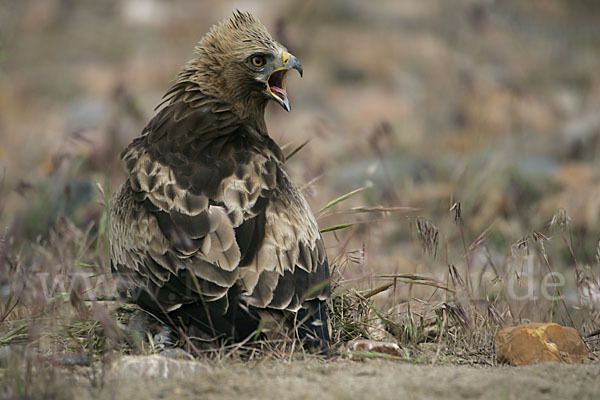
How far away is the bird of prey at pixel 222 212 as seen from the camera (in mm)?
3480

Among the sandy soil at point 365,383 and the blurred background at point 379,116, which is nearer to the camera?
the sandy soil at point 365,383

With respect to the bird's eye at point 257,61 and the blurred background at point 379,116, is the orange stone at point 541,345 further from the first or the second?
the bird's eye at point 257,61

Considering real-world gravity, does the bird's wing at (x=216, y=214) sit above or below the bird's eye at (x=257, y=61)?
below

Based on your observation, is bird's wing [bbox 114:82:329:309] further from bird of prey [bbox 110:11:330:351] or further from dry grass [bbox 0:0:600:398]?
dry grass [bbox 0:0:600:398]

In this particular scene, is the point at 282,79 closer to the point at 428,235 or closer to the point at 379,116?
the point at 428,235

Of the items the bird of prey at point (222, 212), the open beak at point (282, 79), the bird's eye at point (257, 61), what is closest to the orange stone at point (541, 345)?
the bird of prey at point (222, 212)

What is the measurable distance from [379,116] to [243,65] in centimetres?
997

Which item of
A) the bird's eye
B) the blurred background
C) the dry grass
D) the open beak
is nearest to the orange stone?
the dry grass

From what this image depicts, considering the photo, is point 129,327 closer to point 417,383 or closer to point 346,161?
point 417,383

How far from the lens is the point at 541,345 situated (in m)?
3.51

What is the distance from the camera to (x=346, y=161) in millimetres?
11164

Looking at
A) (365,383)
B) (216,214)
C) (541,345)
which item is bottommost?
(541,345)

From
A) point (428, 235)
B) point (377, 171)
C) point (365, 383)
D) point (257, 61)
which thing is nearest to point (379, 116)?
point (377, 171)

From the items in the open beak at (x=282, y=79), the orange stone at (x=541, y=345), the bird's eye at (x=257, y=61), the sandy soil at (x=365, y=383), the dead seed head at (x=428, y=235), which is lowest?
A: the orange stone at (x=541, y=345)
